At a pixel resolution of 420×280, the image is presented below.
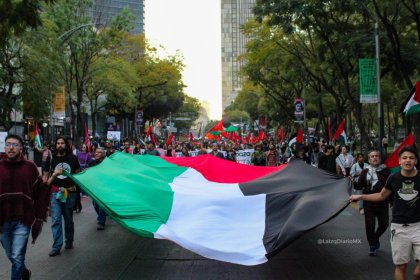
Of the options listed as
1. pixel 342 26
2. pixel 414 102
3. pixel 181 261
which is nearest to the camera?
pixel 181 261

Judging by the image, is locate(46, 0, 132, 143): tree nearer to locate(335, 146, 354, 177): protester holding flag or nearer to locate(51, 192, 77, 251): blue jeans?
locate(335, 146, 354, 177): protester holding flag

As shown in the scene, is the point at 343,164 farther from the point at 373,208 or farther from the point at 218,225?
the point at 218,225

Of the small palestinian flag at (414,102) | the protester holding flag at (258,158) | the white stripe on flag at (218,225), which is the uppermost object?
the small palestinian flag at (414,102)

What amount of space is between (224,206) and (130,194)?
1.39 meters

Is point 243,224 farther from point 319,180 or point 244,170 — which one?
point 244,170

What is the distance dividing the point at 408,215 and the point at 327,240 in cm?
420

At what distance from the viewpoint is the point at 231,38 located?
134m

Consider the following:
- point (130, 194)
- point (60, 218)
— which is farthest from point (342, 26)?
point (60, 218)

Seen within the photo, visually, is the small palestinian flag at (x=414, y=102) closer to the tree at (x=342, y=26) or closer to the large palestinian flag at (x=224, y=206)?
the large palestinian flag at (x=224, y=206)

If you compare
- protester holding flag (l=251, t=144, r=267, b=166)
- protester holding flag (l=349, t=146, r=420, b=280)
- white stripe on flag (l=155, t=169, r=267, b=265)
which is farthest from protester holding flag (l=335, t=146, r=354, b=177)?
A: protester holding flag (l=349, t=146, r=420, b=280)

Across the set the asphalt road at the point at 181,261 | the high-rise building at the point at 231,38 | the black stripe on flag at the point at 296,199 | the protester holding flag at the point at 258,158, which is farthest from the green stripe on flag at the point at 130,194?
the high-rise building at the point at 231,38

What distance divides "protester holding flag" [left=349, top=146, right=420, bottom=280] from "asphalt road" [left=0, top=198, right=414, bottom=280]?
1.53 meters

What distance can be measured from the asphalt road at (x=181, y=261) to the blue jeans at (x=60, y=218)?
22 centimetres

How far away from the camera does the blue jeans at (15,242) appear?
587cm
